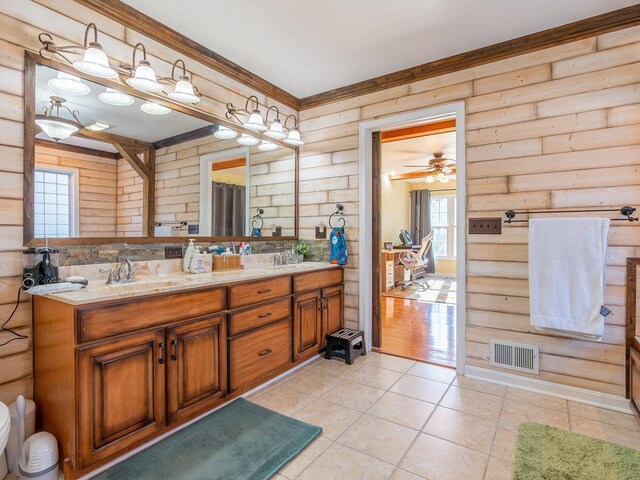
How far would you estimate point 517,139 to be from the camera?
257cm

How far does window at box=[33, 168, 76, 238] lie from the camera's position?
1843mm

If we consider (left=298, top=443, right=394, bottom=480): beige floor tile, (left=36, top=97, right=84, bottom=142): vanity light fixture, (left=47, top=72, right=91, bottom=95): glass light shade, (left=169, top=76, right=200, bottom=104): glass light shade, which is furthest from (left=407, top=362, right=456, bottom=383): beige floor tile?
(left=47, top=72, right=91, bottom=95): glass light shade

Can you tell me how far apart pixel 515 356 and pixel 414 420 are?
3.46 ft

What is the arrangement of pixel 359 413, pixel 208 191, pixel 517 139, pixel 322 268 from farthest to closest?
pixel 322 268
pixel 208 191
pixel 517 139
pixel 359 413

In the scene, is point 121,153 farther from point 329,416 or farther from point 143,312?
point 329,416

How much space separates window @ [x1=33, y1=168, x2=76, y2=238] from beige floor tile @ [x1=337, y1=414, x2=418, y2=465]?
2.02 m

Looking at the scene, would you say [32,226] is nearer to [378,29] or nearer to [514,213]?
[378,29]

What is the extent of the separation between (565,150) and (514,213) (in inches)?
21.6

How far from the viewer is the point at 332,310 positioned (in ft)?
10.7

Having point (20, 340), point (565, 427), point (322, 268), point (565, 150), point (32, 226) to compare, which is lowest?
point (565, 427)

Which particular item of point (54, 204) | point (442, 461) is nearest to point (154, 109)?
point (54, 204)

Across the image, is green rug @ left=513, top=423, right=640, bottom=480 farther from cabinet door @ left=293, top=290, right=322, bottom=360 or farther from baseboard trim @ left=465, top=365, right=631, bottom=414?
cabinet door @ left=293, top=290, right=322, bottom=360

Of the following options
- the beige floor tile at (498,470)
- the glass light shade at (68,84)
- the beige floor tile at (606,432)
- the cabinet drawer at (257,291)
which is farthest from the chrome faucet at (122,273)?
the beige floor tile at (606,432)

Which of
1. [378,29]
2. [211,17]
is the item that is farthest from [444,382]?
[211,17]
